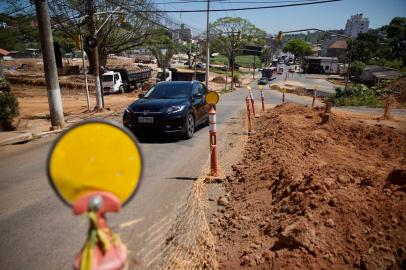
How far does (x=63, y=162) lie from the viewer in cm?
117

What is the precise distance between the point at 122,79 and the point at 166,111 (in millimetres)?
23565

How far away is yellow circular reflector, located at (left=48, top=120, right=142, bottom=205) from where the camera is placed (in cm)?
118

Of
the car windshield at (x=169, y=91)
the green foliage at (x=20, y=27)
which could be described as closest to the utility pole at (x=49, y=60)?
the car windshield at (x=169, y=91)

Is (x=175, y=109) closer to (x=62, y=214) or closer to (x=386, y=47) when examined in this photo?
(x=62, y=214)

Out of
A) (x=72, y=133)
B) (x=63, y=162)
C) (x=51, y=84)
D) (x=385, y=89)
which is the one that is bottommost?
(x=385, y=89)

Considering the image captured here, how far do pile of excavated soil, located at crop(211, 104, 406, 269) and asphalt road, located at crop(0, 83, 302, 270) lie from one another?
0.82m

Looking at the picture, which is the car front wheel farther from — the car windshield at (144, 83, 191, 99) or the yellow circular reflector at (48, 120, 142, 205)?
the yellow circular reflector at (48, 120, 142, 205)

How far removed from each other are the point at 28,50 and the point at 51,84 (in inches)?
3002

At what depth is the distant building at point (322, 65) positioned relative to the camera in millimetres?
88562

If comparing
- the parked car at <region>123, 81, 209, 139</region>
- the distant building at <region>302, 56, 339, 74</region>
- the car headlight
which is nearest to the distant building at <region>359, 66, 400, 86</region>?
the distant building at <region>302, 56, 339, 74</region>

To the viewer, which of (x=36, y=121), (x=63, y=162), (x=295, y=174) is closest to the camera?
(x=63, y=162)

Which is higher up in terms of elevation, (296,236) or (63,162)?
(63,162)

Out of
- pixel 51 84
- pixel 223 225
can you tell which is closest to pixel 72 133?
pixel 223 225

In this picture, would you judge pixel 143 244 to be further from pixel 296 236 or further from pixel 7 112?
pixel 7 112
